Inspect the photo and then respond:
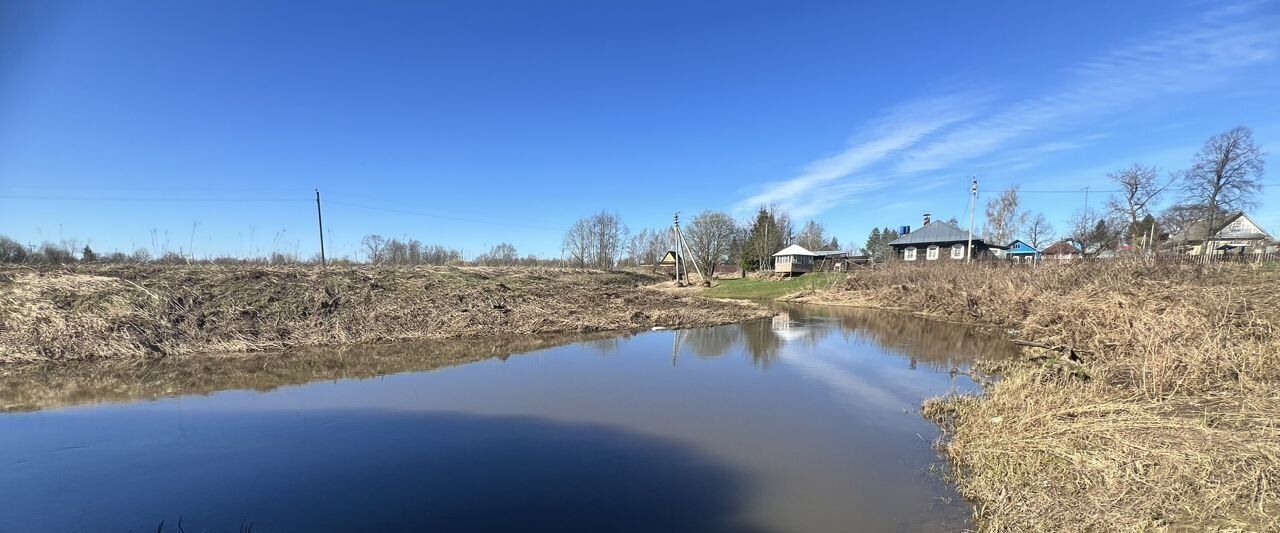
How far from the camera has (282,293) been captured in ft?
44.5

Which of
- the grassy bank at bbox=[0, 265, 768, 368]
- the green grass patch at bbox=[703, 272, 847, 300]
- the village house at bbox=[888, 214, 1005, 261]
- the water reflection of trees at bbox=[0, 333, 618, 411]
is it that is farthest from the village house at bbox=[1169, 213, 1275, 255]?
the water reflection of trees at bbox=[0, 333, 618, 411]

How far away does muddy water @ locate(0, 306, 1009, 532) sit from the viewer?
4031 millimetres

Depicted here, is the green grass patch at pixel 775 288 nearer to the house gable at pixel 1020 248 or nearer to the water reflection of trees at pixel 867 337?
the water reflection of trees at pixel 867 337

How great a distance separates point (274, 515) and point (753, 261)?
52.5 metres

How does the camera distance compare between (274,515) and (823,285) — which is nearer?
(274,515)

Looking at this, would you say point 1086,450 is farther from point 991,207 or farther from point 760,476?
point 991,207

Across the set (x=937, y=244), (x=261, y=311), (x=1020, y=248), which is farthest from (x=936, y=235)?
(x=261, y=311)

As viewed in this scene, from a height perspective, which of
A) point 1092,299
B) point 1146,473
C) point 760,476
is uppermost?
point 1092,299

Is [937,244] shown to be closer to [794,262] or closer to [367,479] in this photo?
[794,262]

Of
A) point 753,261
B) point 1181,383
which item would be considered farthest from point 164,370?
point 753,261

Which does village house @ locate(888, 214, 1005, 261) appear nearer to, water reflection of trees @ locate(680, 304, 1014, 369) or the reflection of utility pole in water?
water reflection of trees @ locate(680, 304, 1014, 369)

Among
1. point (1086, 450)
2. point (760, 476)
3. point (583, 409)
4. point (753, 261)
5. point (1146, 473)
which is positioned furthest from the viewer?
point (753, 261)

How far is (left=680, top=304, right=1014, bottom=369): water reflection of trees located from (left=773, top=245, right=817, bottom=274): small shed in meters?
21.7

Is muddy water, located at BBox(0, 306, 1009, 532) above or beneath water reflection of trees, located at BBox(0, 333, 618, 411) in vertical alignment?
beneath
